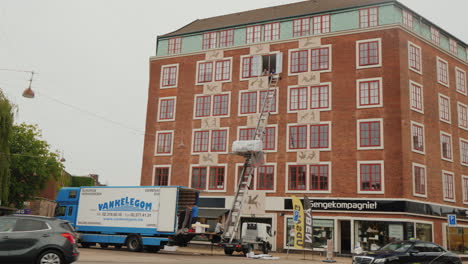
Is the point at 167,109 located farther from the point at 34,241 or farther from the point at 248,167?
the point at 34,241

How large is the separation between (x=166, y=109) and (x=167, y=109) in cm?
10

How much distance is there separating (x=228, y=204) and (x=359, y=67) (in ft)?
48.3

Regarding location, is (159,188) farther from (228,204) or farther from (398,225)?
(398,225)

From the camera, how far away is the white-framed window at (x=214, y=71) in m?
40.6

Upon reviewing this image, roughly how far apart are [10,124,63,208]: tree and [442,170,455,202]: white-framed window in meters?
41.8

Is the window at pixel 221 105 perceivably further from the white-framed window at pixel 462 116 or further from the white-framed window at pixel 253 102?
the white-framed window at pixel 462 116

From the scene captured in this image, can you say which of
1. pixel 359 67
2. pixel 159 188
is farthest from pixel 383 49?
pixel 159 188

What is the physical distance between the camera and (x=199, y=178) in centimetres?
3956

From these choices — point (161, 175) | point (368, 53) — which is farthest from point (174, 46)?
point (368, 53)

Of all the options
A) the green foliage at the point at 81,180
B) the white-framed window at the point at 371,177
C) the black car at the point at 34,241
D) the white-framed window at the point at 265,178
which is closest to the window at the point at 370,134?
the white-framed window at the point at 371,177

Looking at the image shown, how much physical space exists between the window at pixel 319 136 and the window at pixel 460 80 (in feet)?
42.5

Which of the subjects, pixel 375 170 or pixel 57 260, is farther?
pixel 375 170

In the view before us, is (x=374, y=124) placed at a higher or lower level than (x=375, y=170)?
higher

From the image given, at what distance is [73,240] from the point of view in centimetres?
1319
